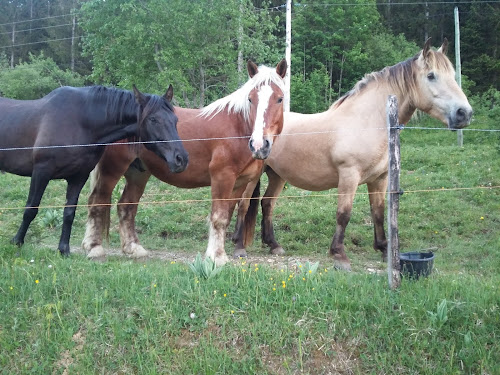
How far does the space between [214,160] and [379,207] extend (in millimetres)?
2581

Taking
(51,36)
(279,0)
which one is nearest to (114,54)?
(279,0)

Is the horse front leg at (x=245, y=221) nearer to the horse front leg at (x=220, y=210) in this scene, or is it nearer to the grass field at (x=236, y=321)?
the horse front leg at (x=220, y=210)

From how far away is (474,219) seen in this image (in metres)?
8.56

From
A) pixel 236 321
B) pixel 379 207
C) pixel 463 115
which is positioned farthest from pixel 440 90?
pixel 236 321

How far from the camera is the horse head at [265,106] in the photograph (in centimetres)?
534

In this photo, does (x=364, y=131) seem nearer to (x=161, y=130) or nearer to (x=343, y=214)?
(x=343, y=214)

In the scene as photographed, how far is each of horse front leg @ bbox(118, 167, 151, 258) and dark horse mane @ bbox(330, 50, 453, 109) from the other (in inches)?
135

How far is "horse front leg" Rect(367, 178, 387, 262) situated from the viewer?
6922mm

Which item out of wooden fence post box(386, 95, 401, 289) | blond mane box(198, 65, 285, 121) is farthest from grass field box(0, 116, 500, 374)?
blond mane box(198, 65, 285, 121)

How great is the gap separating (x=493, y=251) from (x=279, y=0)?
28048mm

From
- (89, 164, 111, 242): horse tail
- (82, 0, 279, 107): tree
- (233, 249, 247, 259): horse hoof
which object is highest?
(82, 0, 279, 107): tree

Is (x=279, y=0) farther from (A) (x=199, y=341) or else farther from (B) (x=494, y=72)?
(A) (x=199, y=341)

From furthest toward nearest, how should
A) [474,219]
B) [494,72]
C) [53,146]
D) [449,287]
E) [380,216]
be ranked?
[494,72]
[474,219]
[380,216]
[53,146]
[449,287]

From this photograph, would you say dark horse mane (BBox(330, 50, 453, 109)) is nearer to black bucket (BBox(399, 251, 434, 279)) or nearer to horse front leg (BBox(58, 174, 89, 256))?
black bucket (BBox(399, 251, 434, 279))
